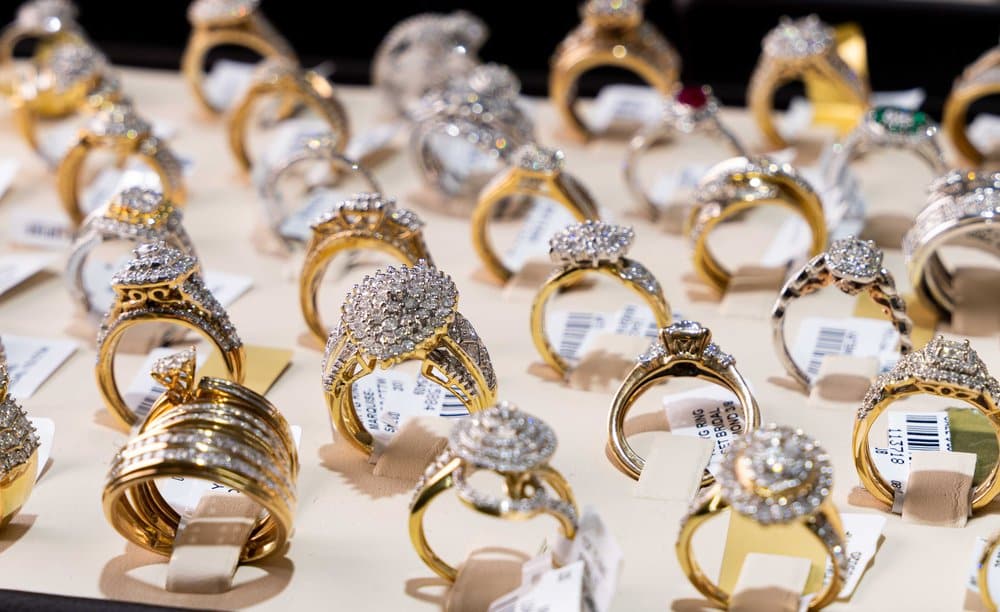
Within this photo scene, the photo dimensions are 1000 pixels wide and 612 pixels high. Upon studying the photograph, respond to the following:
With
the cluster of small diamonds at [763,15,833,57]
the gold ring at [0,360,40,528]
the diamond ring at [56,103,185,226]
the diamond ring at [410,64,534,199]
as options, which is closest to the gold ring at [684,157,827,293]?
the diamond ring at [410,64,534,199]

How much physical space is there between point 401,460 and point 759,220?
91 centimetres

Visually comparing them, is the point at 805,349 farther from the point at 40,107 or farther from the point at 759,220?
the point at 40,107

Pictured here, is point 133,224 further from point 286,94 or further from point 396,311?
point 286,94

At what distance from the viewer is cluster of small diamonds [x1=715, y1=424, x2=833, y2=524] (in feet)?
4.11

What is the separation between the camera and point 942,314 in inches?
77.3

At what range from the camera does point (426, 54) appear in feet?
8.60

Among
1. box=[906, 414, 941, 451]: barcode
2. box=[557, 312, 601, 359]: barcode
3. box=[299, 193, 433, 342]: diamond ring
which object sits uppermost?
box=[299, 193, 433, 342]: diamond ring

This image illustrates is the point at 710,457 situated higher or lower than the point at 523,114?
lower

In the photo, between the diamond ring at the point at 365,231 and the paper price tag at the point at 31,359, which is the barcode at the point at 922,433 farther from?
the paper price tag at the point at 31,359

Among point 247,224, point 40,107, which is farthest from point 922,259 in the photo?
point 40,107

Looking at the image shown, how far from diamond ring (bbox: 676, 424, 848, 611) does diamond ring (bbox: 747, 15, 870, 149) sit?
127 cm

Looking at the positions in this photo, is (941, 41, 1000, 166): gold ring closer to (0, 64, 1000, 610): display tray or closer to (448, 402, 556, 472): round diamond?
(0, 64, 1000, 610): display tray

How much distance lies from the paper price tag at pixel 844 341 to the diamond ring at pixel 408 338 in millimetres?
495

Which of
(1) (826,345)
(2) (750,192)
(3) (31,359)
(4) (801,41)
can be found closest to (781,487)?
(1) (826,345)
